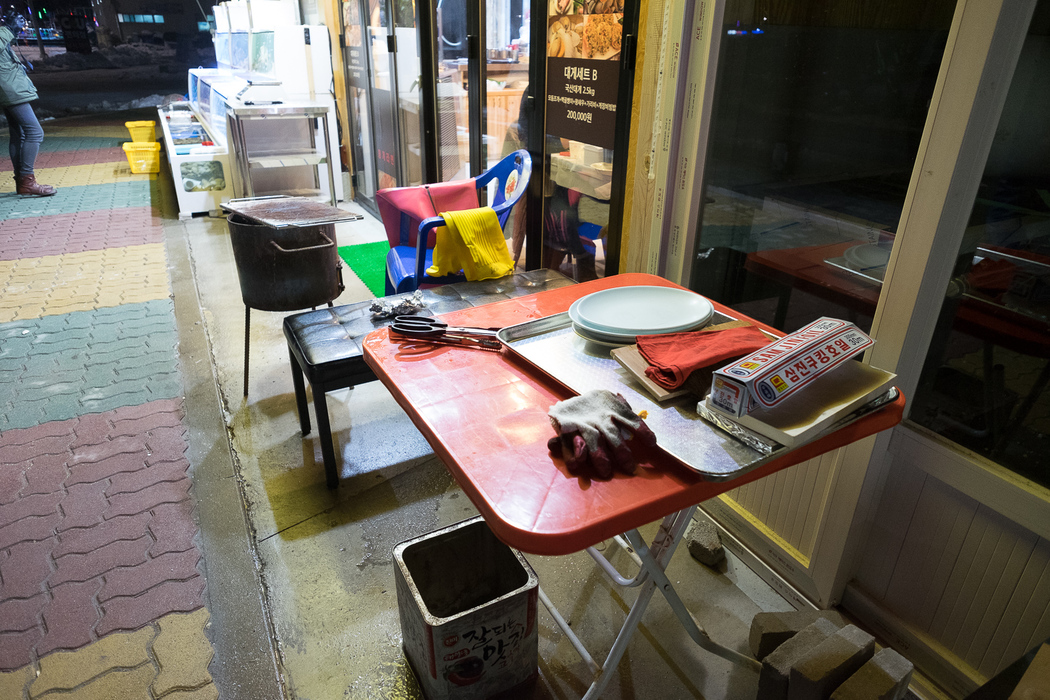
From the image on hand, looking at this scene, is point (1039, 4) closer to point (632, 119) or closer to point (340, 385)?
point (632, 119)

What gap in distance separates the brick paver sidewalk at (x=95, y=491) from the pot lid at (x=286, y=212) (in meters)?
1.07

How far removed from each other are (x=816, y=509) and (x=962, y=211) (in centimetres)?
100

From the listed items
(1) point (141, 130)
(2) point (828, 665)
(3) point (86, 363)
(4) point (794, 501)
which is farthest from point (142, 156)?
(2) point (828, 665)

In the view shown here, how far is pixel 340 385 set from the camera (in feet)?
8.16

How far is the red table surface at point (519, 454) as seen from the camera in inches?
39.2

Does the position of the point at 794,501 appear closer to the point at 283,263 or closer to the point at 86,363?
the point at 283,263

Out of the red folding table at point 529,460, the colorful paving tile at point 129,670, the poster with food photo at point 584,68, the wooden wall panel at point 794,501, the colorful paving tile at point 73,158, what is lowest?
the colorful paving tile at point 129,670

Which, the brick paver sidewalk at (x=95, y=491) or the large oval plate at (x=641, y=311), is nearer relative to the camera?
the large oval plate at (x=641, y=311)

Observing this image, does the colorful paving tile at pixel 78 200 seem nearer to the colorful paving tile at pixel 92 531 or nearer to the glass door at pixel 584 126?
the colorful paving tile at pixel 92 531

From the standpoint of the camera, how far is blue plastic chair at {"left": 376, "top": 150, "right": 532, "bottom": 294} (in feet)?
10.6

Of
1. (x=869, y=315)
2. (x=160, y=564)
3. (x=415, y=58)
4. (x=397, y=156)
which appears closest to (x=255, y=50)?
(x=397, y=156)

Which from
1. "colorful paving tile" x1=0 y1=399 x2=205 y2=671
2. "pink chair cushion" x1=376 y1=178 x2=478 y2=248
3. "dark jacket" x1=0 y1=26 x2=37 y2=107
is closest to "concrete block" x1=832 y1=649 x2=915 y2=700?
"colorful paving tile" x1=0 y1=399 x2=205 y2=671

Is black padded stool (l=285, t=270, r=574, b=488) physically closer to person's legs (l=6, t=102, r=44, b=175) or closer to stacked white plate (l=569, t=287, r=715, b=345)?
stacked white plate (l=569, t=287, r=715, b=345)

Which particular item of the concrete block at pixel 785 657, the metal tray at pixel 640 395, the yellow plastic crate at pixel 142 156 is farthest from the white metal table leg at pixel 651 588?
the yellow plastic crate at pixel 142 156
